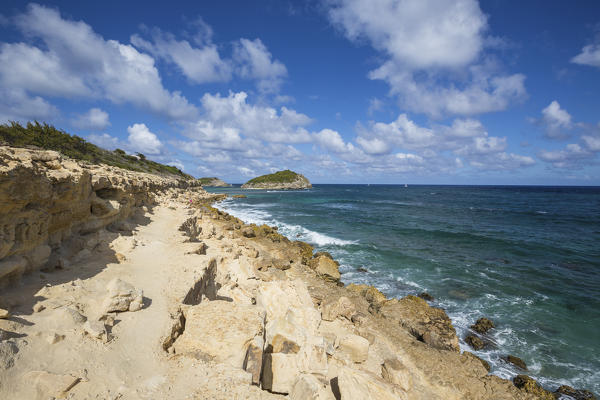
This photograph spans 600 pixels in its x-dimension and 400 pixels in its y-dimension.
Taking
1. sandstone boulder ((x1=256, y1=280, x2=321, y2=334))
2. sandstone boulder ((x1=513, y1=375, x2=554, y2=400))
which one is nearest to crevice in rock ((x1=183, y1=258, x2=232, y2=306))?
sandstone boulder ((x1=256, y1=280, x2=321, y2=334))

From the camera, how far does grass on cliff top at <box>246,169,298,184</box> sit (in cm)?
14946

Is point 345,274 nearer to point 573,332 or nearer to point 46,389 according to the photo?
point 573,332

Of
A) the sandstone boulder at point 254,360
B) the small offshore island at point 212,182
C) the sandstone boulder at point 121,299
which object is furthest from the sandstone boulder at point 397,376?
the small offshore island at point 212,182

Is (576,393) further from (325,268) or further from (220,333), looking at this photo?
(220,333)

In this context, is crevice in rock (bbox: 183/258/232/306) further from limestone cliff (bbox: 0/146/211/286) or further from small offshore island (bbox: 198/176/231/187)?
small offshore island (bbox: 198/176/231/187)

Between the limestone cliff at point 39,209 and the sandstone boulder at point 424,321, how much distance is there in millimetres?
11420

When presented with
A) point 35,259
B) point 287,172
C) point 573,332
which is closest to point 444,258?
point 573,332

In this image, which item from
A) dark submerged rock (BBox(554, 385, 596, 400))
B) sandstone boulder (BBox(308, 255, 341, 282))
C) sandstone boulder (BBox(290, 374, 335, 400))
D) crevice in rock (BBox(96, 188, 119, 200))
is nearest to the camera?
sandstone boulder (BBox(290, 374, 335, 400))

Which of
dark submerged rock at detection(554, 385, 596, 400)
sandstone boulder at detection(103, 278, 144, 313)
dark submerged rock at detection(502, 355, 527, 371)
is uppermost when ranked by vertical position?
sandstone boulder at detection(103, 278, 144, 313)

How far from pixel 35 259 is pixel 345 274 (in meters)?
13.9

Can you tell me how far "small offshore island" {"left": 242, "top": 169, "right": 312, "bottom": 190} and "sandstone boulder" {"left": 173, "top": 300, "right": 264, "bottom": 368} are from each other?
13685 centimetres

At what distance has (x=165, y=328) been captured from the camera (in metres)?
5.11

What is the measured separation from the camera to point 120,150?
190 feet

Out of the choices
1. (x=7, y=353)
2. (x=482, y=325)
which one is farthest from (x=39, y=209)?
(x=482, y=325)
